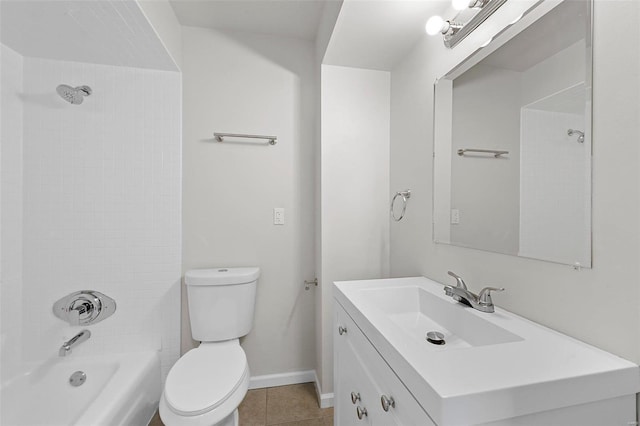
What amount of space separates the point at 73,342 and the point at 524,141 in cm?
228

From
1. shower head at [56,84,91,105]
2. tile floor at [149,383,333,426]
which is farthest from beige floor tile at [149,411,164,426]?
shower head at [56,84,91,105]

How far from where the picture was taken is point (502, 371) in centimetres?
59

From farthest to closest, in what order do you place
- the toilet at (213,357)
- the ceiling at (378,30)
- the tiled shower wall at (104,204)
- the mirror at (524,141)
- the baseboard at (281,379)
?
the baseboard at (281,379)
the tiled shower wall at (104,204)
the ceiling at (378,30)
the toilet at (213,357)
the mirror at (524,141)

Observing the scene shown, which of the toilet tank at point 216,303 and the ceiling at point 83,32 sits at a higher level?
the ceiling at point 83,32

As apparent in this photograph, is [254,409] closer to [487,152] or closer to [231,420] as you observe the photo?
[231,420]

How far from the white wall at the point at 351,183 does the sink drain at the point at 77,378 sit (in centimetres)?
129

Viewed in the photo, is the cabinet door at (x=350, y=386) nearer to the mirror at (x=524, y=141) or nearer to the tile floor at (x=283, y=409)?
the tile floor at (x=283, y=409)

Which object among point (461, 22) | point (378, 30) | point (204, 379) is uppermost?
point (378, 30)

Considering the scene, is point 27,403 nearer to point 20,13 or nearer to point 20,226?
point 20,226

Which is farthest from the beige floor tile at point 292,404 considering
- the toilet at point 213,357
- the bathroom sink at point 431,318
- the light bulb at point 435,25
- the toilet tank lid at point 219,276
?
the light bulb at point 435,25

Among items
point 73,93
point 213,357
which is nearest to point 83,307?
point 213,357

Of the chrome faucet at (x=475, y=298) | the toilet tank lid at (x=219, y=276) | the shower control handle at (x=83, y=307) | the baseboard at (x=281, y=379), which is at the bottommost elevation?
the baseboard at (x=281, y=379)

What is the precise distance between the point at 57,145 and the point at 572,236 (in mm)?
2384

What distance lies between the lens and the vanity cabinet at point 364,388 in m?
0.66
